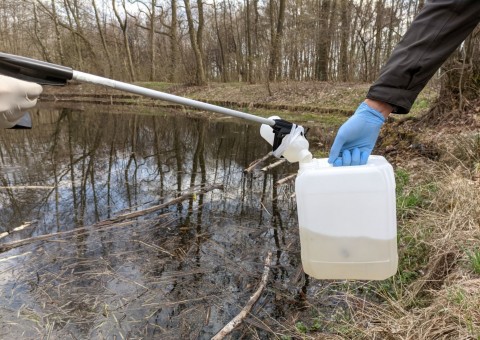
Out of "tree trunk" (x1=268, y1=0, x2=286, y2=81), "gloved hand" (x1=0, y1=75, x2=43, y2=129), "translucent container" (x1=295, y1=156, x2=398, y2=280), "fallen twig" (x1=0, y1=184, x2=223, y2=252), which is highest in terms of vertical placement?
"tree trunk" (x1=268, y1=0, x2=286, y2=81)

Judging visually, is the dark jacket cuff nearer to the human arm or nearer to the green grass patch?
the human arm

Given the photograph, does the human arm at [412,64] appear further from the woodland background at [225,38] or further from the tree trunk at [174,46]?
the tree trunk at [174,46]

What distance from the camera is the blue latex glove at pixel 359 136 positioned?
1844mm

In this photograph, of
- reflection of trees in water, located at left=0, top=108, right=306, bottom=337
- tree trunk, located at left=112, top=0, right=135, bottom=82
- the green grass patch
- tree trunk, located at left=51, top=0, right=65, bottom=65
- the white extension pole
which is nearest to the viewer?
the white extension pole

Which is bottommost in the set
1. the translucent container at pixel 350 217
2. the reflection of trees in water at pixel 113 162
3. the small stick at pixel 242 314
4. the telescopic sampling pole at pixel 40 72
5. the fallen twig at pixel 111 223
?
the small stick at pixel 242 314

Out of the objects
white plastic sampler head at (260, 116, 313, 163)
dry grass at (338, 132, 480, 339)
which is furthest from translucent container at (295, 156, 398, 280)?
dry grass at (338, 132, 480, 339)

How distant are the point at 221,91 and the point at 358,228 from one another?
17.0 metres

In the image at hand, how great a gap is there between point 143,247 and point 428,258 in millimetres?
2708

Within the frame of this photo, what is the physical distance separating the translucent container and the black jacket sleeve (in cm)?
36

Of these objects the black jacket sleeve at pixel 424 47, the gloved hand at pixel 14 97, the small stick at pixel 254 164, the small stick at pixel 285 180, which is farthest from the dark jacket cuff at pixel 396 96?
the small stick at pixel 254 164

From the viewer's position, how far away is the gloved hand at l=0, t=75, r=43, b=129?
Answer: 1557 mm

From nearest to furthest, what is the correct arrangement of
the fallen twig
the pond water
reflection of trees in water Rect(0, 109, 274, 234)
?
the pond water, the fallen twig, reflection of trees in water Rect(0, 109, 274, 234)

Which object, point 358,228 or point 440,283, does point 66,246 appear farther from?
point 440,283

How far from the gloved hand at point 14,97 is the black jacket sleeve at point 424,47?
5.31 feet
